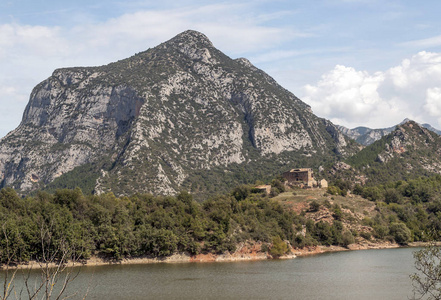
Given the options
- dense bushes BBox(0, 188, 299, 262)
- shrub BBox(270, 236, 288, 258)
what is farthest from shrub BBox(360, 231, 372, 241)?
shrub BBox(270, 236, 288, 258)

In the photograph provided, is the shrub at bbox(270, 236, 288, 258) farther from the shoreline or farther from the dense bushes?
the dense bushes

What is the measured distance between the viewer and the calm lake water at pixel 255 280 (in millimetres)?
57594

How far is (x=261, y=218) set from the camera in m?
119

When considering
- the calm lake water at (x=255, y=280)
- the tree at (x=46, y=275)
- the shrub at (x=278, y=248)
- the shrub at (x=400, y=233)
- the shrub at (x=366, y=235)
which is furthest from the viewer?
the shrub at (x=400, y=233)

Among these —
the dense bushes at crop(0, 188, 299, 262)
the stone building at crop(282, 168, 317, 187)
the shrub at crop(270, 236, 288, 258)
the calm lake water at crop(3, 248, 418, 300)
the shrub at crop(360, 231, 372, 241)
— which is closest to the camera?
the calm lake water at crop(3, 248, 418, 300)

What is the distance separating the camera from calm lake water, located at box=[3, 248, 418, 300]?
57.6 metres

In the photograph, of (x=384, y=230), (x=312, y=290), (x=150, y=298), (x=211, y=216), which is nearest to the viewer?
(x=150, y=298)

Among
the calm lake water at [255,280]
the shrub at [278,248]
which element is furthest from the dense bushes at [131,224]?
the calm lake water at [255,280]

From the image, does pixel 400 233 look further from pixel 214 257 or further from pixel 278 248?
pixel 214 257

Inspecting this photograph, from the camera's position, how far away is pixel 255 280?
67.9 metres

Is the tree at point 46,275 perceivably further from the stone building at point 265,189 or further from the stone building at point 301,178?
the stone building at point 301,178

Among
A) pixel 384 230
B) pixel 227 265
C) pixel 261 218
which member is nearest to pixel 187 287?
pixel 227 265

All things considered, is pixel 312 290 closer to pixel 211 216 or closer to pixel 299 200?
pixel 211 216

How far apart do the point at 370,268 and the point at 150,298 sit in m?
42.0
